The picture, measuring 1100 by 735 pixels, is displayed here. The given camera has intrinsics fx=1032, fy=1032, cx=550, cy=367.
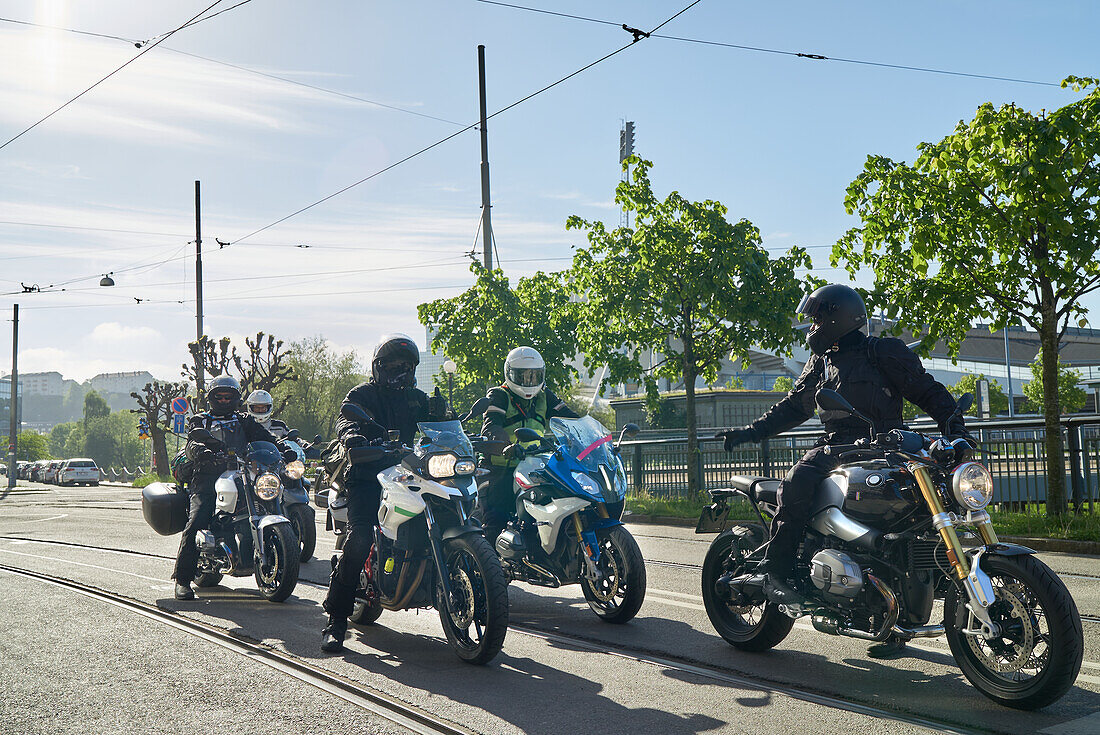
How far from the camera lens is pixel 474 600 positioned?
18.3ft

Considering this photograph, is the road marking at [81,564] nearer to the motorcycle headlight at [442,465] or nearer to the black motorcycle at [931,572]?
the motorcycle headlight at [442,465]

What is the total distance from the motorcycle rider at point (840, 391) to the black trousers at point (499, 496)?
2457mm

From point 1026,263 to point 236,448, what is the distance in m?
9.21

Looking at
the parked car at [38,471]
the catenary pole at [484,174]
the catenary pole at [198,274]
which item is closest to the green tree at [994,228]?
the catenary pole at [484,174]

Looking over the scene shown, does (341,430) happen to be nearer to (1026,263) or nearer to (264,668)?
(264,668)

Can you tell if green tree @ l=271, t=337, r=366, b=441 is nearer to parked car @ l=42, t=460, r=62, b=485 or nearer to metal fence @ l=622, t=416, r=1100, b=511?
parked car @ l=42, t=460, r=62, b=485

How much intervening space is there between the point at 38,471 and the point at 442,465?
7276 cm

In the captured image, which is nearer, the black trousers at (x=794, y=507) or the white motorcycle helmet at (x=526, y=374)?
the black trousers at (x=794, y=507)

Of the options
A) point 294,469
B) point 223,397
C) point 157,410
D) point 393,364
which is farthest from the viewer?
point 157,410

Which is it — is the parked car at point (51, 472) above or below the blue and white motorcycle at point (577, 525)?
below

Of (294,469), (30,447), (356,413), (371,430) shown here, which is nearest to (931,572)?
(356,413)

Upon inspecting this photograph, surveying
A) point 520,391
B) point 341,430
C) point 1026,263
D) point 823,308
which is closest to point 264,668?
point 341,430

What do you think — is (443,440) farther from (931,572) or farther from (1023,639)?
(1023,639)

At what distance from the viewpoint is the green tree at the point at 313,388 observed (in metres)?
56.3
